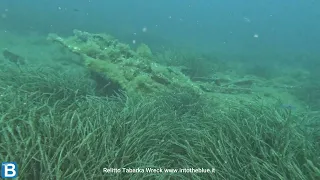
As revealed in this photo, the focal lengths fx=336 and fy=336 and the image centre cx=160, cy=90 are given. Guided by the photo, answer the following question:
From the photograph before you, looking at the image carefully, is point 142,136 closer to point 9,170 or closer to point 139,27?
point 9,170

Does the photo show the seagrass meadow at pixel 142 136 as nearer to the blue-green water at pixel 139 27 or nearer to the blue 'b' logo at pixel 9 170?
the blue 'b' logo at pixel 9 170

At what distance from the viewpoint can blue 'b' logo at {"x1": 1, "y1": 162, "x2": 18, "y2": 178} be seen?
11.3 feet

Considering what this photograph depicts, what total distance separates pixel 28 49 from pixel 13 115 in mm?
10886

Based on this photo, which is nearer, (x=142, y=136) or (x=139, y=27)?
(x=142, y=136)

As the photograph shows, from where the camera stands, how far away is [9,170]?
11.6ft

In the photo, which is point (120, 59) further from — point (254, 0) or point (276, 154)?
point (254, 0)

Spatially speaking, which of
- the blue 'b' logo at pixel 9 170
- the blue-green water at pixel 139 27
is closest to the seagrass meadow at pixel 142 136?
the blue 'b' logo at pixel 9 170

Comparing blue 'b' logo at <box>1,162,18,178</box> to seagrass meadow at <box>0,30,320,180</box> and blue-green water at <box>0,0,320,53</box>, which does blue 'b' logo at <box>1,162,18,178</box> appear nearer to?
seagrass meadow at <box>0,30,320,180</box>

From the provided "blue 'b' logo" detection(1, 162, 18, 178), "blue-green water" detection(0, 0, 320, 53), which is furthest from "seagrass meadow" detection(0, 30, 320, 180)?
"blue-green water" detection(0, 0, 320, 53)

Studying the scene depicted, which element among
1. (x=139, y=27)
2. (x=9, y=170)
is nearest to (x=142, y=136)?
(x=9, y=170)

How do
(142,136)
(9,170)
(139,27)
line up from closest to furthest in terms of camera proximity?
1. (9,170)
2. (142,136)
3. (139,27)

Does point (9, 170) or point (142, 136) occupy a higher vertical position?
point (142, 136)

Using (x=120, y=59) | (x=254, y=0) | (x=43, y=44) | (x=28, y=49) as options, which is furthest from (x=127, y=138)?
(x=254, y=0)

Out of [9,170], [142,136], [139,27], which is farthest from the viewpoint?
[139,27]
